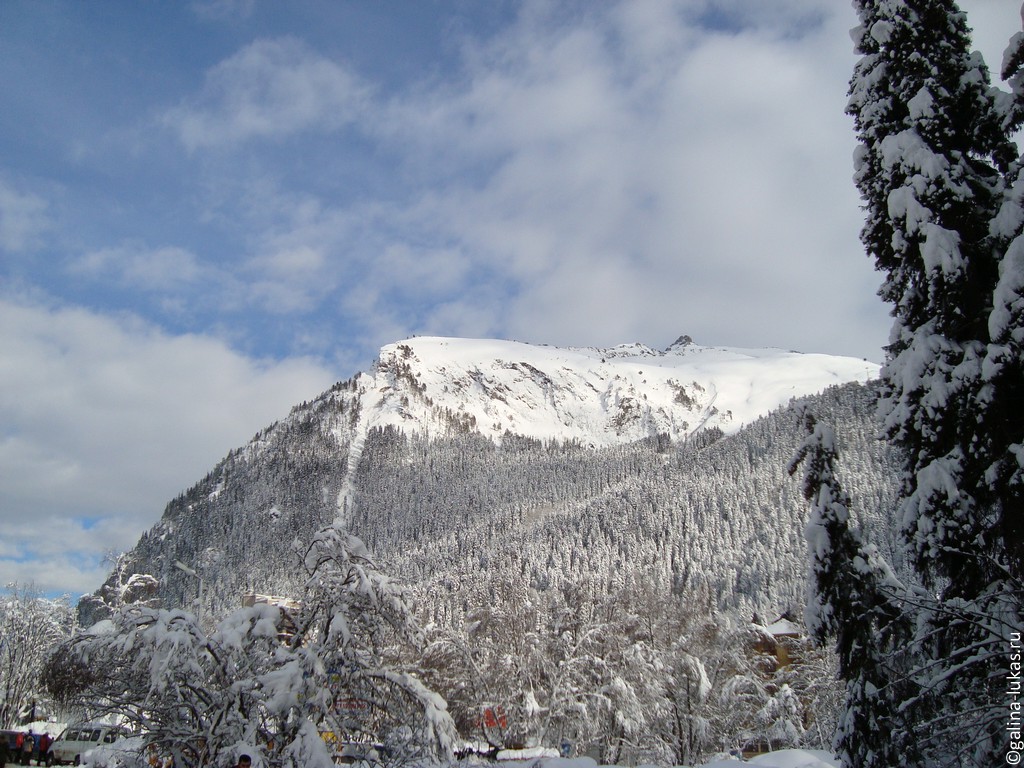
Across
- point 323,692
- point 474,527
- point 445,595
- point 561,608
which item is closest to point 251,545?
point 474,527

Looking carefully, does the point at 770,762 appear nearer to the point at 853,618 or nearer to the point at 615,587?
the point at 853,618

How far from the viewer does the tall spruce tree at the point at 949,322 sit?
8562 millimetres

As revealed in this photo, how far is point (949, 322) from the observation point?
10008 mm

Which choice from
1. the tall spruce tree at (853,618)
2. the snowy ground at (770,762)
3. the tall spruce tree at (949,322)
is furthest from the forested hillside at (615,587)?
the snowy ground at (770,762)

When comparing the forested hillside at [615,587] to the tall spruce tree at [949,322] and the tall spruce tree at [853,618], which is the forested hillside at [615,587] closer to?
the tall spruce tree at [853,618]

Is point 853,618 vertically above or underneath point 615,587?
above

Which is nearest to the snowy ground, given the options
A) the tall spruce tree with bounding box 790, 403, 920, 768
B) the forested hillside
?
the forested hillside

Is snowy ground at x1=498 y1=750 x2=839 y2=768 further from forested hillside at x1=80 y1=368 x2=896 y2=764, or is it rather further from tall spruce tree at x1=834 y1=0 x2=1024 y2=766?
tall spruce tree at x1=834 y1=0 x2=1024 y2=766

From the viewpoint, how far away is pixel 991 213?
10102 mm

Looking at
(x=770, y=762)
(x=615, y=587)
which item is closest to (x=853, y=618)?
(x=770, y=762)

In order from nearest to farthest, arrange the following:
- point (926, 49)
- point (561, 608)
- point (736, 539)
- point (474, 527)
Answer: point (926, 49)
point (561, 608)
point (736, 539)
point (474, 527)

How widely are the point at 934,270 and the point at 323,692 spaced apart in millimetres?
10879

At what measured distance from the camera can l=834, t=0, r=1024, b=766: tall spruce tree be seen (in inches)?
337

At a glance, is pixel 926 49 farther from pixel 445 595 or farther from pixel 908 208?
pixel 445 595
